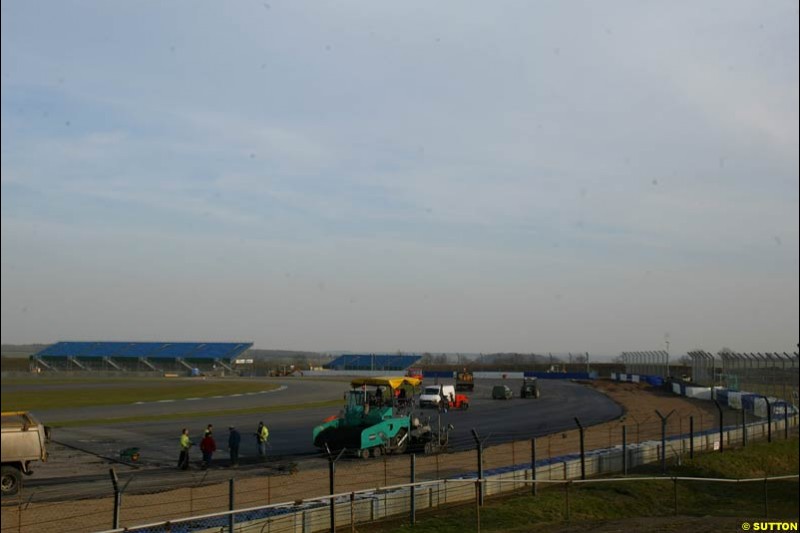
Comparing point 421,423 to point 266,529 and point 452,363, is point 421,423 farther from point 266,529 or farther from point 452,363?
point 452,363

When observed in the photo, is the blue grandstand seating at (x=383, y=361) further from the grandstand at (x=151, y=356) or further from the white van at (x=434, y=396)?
the grandstand at (x=151, y=356)

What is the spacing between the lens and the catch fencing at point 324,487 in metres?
16.9

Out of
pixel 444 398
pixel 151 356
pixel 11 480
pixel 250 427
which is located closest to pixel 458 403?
pixel 444 398

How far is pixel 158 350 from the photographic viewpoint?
109125 mm

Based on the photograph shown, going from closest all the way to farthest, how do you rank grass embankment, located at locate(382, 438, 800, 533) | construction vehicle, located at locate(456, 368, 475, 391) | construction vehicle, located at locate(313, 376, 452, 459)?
grass embankment, located at locate(382, 438, 800, 533) < construction vehicle, located at locate(313, 376, 452, 459) < construction vehicle, located at locate(456, 368, 475, 391)

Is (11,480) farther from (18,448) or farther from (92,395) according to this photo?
(92,395)

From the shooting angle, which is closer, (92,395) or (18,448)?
(18,448)

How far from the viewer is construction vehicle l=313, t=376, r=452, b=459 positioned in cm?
2952

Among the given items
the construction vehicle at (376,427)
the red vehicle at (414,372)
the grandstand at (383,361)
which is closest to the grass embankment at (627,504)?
the construction vehicle at (376,427)

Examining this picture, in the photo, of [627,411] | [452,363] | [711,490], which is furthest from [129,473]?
[627,411]

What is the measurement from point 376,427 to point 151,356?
84.1 m

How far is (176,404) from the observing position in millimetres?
58812

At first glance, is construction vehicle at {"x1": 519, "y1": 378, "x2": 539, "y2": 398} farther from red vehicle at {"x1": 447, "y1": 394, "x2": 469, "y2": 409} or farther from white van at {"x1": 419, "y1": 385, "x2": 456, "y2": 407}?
white van at {"x1": 419, "y1": 385, "x2": 456, "y2": 407}

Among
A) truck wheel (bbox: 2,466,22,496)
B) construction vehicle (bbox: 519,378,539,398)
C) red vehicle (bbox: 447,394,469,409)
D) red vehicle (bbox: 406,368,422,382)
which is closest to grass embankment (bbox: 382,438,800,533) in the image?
truck wheel (bbox: 2,466,22,496)
